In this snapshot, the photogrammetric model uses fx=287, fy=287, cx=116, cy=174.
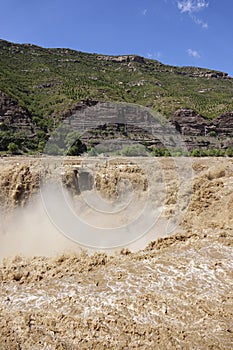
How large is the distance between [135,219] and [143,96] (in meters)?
39.9

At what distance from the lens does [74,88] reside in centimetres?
4800

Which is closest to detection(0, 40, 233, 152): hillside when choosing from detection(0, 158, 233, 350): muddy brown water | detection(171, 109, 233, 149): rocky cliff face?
detection(171, 109, 233, 149): rocky cliff face

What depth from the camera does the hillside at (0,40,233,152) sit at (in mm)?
41031

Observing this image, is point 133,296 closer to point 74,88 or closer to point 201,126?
point 201,126

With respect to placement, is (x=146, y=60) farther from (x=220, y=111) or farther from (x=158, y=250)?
(x=158, y=250)

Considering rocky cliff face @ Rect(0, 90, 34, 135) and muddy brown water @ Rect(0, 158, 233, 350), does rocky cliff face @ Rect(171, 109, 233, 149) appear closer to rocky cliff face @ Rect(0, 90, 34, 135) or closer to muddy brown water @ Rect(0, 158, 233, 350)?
rocky cliff face @ Rect(0, 90, 34, 135)

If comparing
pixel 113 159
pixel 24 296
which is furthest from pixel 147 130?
pixel 24 296

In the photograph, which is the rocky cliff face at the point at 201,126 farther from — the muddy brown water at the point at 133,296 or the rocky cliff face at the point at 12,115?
the muddy brown water at the point at 133,296

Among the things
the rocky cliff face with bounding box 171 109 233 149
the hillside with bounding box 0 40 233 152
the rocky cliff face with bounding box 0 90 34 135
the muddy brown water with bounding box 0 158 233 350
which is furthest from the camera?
the rocky cliff face with bounding box 171 109 233 149

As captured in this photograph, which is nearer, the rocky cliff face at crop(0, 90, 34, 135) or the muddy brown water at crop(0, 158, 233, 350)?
the muddy brown water at crop(0, 158, 233, 350)

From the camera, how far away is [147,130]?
122 feet

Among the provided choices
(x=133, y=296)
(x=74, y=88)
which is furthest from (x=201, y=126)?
(x=133, y=296)

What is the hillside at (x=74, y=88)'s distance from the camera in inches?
1615

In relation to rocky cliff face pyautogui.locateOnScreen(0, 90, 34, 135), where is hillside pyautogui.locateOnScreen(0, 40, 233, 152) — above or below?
above
